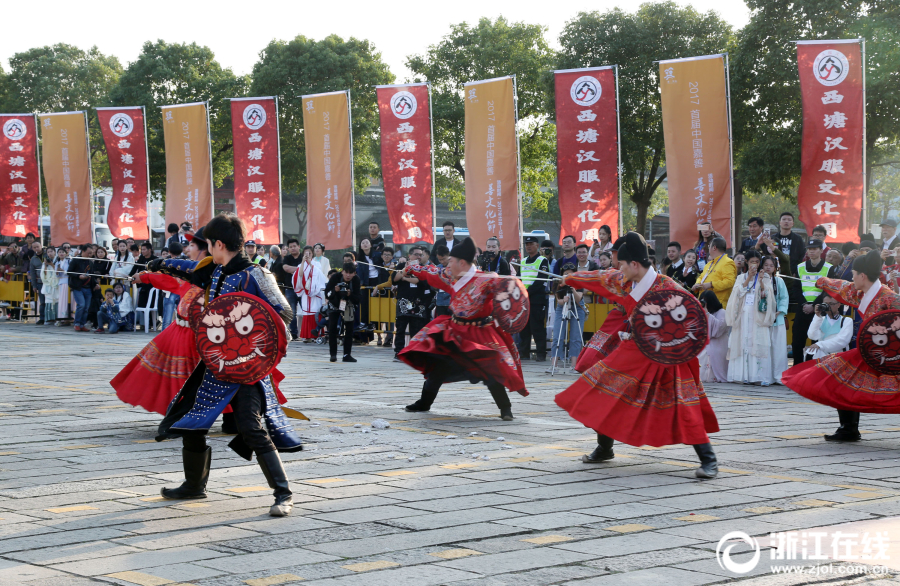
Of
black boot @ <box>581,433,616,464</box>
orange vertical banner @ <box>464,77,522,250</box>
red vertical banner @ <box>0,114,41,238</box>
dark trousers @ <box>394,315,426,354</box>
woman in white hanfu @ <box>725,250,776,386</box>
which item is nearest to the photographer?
black boot @ <box>581,433,616,464</box>

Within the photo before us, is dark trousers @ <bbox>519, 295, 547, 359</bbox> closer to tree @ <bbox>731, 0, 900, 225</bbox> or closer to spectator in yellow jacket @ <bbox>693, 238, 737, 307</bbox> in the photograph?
spectator in yellow jacket @ <bbox>693, 238, 737, 307</bbox>

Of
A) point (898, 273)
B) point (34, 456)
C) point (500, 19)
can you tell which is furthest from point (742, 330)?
point (500, 19)

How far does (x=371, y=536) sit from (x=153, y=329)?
17.1 metres

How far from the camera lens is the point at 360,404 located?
9758mm

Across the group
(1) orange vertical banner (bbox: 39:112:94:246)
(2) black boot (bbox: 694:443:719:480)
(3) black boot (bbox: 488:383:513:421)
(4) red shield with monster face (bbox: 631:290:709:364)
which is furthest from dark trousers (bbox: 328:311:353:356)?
(1) orange vertical banner (bbox: 39:112:94:246)

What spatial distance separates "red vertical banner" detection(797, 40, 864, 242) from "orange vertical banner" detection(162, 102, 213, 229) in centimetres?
1317

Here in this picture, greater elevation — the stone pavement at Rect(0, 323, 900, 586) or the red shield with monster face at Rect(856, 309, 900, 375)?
the red shield with monster face at Rect(856, 309, 900, 375)

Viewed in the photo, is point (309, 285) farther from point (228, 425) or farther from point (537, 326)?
point (228, 425)

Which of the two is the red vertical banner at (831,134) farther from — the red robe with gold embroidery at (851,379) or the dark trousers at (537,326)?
the red robe with gold embroidery at (851,379)

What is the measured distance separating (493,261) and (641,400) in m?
7.88

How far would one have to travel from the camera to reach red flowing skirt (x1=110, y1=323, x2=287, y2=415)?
25.3 feet

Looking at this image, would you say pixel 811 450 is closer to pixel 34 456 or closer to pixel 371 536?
pixel 371 536

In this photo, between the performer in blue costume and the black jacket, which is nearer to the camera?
the performer in blue costume

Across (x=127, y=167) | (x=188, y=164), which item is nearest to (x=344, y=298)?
(x=188, y=164)
